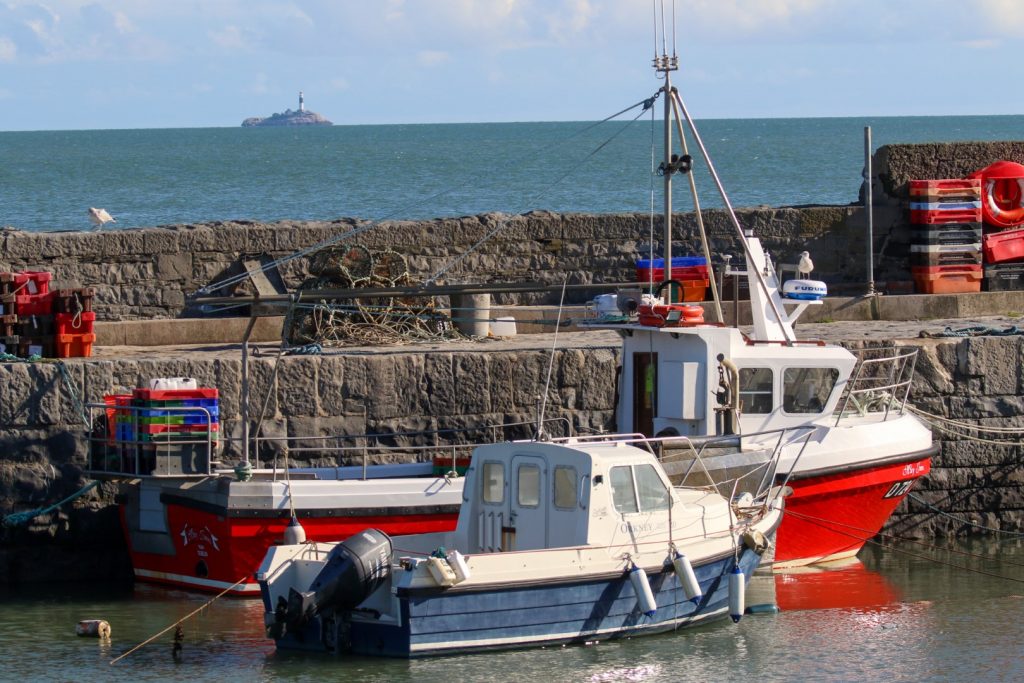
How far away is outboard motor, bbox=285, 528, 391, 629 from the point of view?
10.1 m

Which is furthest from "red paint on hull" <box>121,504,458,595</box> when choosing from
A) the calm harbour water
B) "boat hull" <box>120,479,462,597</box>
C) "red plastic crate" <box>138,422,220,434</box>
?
"red plastic crate" <box>138,422,220,434</box>

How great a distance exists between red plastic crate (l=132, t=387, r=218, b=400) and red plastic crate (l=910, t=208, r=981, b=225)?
8119 mm

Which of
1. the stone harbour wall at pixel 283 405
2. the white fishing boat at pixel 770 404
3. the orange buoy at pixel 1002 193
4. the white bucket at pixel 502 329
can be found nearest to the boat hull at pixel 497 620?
the white fishing boat at pixel 770 404

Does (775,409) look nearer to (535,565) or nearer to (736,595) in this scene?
(736,595)

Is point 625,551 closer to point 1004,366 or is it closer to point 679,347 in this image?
point 679,347

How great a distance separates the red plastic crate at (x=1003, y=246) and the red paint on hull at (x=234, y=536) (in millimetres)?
7760

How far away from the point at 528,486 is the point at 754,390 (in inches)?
99.1

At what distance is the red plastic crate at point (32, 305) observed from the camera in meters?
13.5

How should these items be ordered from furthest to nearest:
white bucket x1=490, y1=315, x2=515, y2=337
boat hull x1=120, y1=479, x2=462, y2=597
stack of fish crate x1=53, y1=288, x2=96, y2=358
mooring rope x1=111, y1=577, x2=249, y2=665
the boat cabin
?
white bucket x1=490, y1=315, x2=515, y2=337 → stack of fish crate x1=53, y1=288, x2=96, y2=358 → boat hull x1=120, y1=479, x2=462, y2=597 → the boat cabin → mooring rope x1=111, y1=577, x2=249, y2=665

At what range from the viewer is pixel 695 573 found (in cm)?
1092

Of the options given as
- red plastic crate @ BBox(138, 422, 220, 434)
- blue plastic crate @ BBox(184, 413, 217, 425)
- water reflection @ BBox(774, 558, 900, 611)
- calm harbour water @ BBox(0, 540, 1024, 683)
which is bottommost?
calm harbour water @ BBox(0, 540, 1024, 683)

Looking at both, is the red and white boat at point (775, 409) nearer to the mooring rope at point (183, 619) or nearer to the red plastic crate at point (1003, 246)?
the mooring rope at point (183, 619)

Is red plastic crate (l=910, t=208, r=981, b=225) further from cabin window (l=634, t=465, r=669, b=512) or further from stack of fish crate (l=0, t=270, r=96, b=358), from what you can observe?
stack of fish crate (l=0, t=270, r=96, b=358)

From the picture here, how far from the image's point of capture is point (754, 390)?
1291 cm
